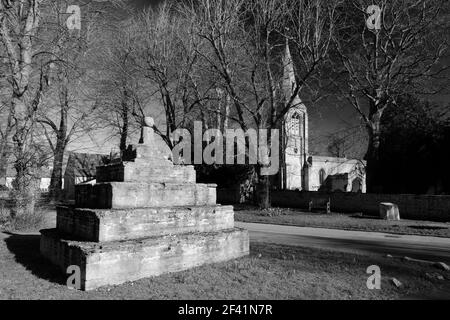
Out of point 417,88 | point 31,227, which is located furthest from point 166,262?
point 417,88

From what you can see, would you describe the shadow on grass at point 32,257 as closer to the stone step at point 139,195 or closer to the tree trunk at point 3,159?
the stone step at point 139,195

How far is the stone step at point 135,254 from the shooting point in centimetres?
623

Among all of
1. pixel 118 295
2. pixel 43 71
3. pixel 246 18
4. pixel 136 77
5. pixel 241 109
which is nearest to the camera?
pixel 118 295

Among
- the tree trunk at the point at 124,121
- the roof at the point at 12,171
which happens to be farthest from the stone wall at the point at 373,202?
the roof at the point at 12,171

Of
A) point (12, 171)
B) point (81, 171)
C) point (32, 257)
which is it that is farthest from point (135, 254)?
point (81, 171)

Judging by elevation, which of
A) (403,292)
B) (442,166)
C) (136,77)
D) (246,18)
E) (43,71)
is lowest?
(403,292)

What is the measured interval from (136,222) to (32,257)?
2.90m

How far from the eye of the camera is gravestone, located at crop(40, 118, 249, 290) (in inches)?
257

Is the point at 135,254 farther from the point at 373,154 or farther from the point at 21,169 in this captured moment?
the point at 373,154

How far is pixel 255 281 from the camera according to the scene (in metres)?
6.68

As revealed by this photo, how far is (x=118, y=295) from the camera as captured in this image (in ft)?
19.2

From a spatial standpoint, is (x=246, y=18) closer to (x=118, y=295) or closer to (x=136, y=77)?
(x=136, y=77)

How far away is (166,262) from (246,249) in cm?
255

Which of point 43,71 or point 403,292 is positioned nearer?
point 403,292
